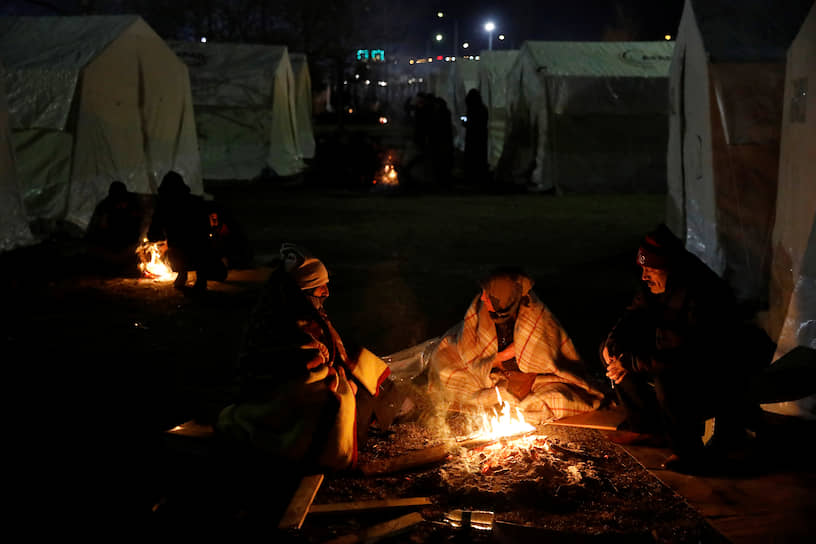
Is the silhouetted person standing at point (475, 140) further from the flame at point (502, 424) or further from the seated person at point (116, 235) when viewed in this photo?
the flame at point (502, 424)

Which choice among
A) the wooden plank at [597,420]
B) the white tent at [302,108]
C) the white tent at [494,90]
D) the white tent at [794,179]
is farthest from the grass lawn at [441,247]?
the white tent at [302,108]

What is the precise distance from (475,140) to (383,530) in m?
15.2

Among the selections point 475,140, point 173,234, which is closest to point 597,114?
point 475,140

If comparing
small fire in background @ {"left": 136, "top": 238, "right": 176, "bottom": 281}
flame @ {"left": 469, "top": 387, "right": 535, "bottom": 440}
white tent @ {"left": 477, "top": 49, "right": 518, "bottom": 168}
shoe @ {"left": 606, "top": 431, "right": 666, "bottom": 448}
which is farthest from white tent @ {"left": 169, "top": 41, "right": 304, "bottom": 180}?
shoe @ {"left": 606, "top": 431, "right": 666, "bottom": 448}

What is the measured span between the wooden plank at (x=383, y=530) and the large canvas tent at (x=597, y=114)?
12.9m

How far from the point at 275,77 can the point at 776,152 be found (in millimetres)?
13325

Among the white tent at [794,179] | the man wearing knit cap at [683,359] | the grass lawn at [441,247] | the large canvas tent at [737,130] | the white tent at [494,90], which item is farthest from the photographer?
the white tent at [494,90]

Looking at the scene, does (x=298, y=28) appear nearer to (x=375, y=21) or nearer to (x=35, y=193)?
(x=375, y=21)

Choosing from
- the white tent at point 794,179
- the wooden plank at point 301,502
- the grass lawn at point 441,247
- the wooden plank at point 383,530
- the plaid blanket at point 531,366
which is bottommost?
the grass lawn at point 441,247

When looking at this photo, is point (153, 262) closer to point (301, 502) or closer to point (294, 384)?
point (294, 384)

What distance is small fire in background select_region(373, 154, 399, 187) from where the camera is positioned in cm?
1745

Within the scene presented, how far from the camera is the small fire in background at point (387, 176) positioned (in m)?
17.5

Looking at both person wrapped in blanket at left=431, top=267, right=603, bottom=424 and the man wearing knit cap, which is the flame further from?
the man wearing knit cap

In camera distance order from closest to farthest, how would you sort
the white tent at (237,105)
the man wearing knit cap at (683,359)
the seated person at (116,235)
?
the man wearing knit cap at (683,359)
the seated person at (116,235)
the white tent at (237,105)
